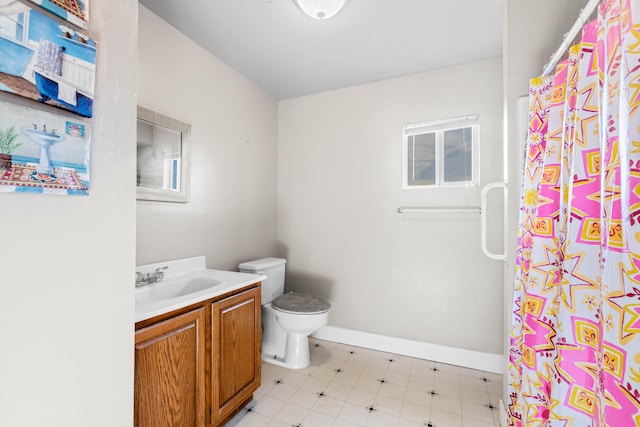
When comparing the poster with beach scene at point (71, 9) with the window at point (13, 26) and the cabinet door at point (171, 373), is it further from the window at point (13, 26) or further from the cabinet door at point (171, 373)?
the cabinet door at point (171, 373)

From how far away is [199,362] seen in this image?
4.46 ft

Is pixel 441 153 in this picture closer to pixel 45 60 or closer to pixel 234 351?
pixel 234 351

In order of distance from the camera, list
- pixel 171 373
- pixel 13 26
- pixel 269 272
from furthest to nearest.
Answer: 1. pixel 269 272
2. pixel 171 373
3. pixel 13 26

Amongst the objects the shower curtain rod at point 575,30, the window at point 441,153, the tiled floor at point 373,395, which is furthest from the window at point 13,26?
the window at point 441,153

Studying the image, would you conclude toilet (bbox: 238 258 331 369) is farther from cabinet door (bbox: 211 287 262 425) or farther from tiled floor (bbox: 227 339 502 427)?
cabinet door (bbox: 211 287 262 425)

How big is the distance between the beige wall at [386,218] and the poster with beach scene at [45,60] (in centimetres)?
211

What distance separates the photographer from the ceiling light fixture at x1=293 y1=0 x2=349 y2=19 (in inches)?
60.4

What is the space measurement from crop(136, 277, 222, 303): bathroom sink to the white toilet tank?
561mm

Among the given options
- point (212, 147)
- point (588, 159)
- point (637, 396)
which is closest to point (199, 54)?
point (212, 147)

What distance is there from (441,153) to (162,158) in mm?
2168

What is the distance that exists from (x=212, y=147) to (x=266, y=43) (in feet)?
2.84

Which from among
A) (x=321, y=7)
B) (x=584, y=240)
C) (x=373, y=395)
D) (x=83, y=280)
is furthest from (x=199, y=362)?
(x=321, y=7)

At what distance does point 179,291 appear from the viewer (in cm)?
172

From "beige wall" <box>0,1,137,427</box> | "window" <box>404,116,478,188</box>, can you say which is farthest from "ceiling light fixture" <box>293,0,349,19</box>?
"window" <box>404,116,478,188</box>
